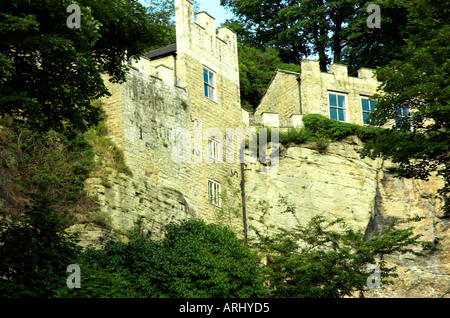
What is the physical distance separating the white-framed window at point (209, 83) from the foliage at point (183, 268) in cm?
904

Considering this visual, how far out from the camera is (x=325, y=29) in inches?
1738

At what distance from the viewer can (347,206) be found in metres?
32.9

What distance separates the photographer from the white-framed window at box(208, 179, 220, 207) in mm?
30891

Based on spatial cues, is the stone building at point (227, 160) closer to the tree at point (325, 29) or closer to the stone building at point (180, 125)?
the stone building at point (180, 125)

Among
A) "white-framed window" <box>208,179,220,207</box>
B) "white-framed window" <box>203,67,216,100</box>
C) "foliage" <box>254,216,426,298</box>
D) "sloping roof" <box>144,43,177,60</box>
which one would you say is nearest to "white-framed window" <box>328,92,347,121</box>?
"white-framed window" <box>203,67,216,100</box>

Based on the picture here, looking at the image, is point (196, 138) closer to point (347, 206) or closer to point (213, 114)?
point (213, 114)

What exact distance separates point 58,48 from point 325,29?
27925 millimetres

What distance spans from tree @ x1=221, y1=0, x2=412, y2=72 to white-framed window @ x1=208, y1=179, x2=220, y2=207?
14.8 metres

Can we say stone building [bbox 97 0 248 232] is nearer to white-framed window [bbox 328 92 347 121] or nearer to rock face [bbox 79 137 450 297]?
rock face [bbox 79 137 450 297]

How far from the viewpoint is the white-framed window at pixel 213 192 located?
3089cm
